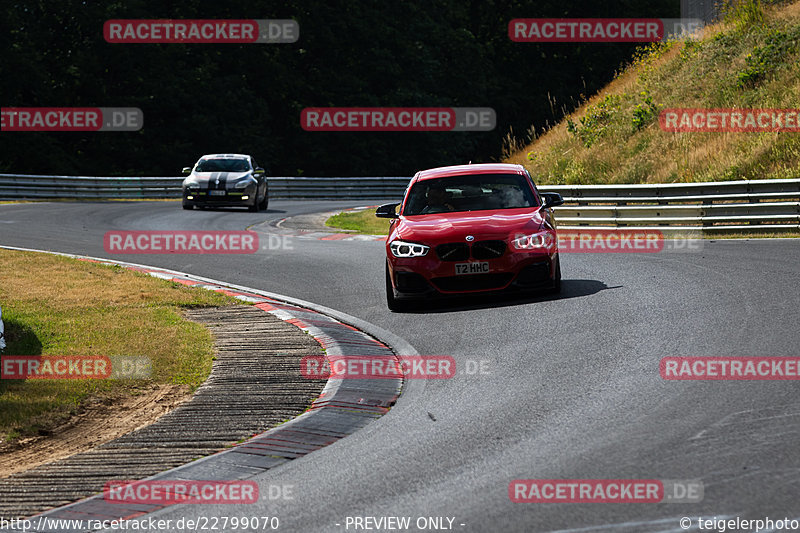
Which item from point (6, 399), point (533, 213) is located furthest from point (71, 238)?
point (6, 399)

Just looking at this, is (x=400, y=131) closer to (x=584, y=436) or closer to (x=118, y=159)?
(x=118, y=159)

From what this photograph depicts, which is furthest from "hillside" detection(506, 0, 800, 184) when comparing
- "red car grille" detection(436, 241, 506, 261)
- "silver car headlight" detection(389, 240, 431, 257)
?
"silver car headlight" detection(389, 240, 431, 257)

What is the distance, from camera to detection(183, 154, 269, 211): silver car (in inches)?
1124

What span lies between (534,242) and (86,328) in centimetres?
498

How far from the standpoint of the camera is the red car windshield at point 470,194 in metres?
12.8

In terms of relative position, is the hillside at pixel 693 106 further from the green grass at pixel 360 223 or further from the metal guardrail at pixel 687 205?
the green grass at pixel 360 223

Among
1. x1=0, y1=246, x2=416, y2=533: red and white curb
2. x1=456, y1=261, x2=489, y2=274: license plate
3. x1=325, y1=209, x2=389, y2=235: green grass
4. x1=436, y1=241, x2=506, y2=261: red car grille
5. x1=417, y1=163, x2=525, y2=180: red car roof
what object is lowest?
x1=0, y1=246, x2=416, y2=533: red and white curb

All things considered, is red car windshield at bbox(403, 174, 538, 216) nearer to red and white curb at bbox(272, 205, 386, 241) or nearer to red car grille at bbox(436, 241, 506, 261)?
red car grille at bbox(436, 241, 506, 261)

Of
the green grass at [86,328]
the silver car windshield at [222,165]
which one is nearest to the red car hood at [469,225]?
the green grass at [86,328]

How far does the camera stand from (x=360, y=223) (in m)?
26.4

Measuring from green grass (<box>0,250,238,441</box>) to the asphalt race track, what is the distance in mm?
2028

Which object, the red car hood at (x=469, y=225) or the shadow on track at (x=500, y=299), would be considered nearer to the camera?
the red car hood at (x=469, y=225)

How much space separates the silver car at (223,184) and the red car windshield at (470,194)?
52.4 ft

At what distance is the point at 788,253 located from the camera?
14.9 m
